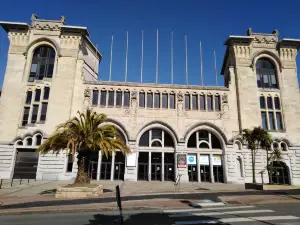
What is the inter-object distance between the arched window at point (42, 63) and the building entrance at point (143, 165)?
20739 mm

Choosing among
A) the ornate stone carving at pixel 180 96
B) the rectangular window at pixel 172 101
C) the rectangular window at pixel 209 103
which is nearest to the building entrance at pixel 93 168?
the rectangular window at pixel 172 101

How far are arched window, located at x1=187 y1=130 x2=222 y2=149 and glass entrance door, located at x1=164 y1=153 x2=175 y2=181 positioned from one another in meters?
3.64

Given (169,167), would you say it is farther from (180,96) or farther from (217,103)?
(217,103)

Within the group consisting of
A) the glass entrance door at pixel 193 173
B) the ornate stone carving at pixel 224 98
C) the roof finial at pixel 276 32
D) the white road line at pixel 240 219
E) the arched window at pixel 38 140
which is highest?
the roof finial at pixel 276 32

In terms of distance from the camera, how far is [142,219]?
11.1 meters

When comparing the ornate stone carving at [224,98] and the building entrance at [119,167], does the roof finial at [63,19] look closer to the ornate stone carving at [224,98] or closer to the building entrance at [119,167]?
the building entrance at [119,167]

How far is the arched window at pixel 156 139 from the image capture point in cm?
3722

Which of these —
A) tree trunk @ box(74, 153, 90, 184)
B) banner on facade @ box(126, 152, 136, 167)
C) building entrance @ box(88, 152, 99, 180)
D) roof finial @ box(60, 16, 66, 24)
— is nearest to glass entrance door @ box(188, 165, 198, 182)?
banner on facade @ box(126, 152, 136, 167)

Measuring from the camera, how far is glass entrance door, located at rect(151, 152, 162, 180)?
36375mm

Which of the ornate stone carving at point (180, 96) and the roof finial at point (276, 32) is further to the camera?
the roof finial at point (276, 32)

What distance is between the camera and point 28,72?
3788 cm

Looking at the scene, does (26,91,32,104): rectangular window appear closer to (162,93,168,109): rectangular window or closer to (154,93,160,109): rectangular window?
(154,93,160,109): rectangular window

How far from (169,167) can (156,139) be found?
5.05m

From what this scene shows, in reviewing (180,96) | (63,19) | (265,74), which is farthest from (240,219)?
(63,19)
